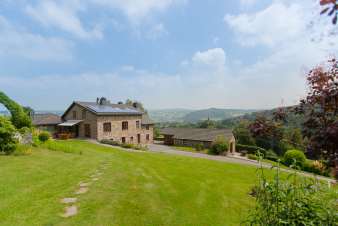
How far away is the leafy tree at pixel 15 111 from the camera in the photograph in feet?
46.2

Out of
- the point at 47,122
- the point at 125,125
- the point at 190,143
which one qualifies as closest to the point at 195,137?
the point at 190,143

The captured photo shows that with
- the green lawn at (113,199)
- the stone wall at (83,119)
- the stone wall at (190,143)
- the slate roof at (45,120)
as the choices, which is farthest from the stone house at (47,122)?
the green lawn at (113,199)

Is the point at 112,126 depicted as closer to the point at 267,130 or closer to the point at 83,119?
the point at 83,119

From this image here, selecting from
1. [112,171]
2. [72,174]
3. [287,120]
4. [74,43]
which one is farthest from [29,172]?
[74,43]

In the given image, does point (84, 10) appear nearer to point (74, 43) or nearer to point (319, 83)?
point (74, 43)

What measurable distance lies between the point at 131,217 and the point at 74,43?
1734 cm

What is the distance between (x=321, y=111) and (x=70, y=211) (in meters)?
5.74

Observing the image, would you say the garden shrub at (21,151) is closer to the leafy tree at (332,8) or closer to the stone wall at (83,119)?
the leafy tree at (332,8)

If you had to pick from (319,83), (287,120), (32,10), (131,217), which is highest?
(32,10)

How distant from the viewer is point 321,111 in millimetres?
2754

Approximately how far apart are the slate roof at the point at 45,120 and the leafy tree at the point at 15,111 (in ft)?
53.0

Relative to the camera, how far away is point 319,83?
9.11 ft

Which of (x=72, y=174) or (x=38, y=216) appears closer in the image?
(x=38, y=216)

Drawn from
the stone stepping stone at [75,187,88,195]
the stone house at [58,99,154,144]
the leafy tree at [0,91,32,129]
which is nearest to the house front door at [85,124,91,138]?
the stone house at [58,99,154,144]
